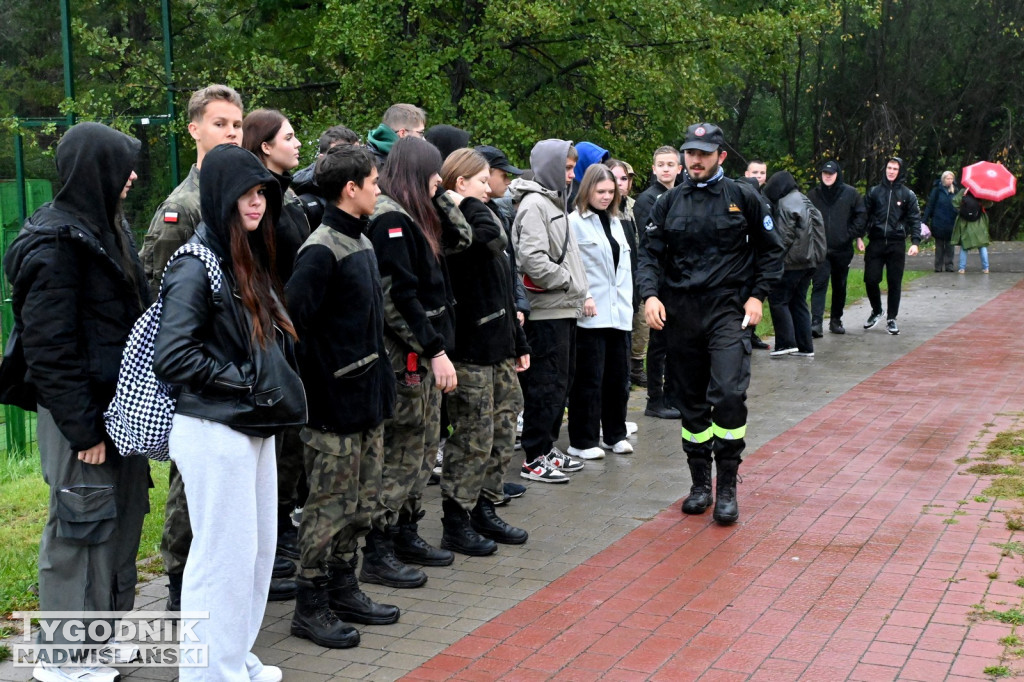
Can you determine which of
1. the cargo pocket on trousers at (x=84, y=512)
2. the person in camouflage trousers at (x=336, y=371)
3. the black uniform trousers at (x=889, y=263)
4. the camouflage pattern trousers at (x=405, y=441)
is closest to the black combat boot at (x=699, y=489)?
the camouflage pattern trousers at (x=405, y=441)

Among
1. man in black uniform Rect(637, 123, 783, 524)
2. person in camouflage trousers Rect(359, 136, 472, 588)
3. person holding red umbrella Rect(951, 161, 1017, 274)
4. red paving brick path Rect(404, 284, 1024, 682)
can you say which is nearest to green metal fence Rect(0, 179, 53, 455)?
person in camouflage trousers Rect(359, 136, 472, 588)

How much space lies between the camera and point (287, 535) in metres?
6.02

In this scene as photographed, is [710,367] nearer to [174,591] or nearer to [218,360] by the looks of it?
[174,591]

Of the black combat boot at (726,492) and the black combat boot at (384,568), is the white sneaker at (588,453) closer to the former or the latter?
the black combat boot at (726,492)

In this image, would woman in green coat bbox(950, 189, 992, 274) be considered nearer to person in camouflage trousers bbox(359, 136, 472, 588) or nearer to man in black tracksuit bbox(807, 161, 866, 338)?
man in black tracksuit bbox(807, 161, 866, 338)

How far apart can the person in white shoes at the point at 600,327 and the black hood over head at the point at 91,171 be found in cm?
392

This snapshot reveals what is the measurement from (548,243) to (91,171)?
142 inches

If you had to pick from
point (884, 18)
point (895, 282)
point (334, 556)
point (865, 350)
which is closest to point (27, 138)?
point (334, 556)

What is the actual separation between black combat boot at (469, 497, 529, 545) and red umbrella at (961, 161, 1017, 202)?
59.8ft

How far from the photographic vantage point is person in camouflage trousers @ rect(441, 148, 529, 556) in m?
6.16

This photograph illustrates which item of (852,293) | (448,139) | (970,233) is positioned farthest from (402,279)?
(970,233)

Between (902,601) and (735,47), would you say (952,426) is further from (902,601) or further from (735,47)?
(735,47)

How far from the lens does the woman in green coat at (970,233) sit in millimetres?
21859

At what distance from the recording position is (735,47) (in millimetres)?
16688
